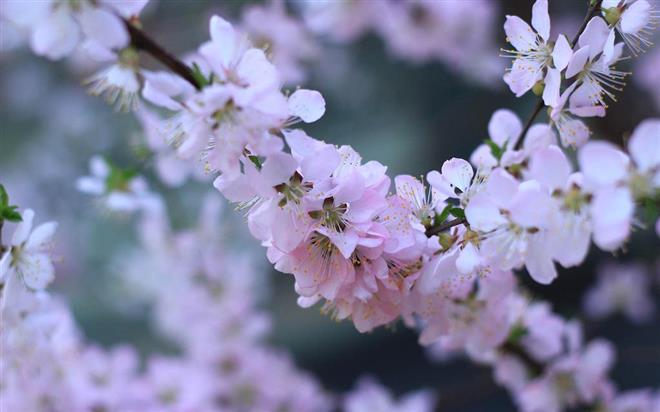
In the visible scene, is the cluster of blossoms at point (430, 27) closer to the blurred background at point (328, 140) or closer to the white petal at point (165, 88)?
the blurred background at point (328, 140)

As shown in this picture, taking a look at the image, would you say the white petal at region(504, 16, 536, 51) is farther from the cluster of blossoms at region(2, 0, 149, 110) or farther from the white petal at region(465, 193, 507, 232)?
the cluster of blossoms at region(2, 0, 149, 110)

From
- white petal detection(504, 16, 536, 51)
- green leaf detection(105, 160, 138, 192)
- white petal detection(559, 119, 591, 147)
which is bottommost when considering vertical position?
green leaf detection(105, 160, 138, 192)

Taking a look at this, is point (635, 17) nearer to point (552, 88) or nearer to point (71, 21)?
point (552, 88)

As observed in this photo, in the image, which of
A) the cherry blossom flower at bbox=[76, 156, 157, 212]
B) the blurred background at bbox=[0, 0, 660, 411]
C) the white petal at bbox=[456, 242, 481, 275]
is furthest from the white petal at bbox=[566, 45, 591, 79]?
the blurred background at bbox=[0, 0, 660, 411]

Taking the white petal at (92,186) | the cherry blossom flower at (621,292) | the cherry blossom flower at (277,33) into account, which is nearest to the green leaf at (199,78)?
the white petal at (92,186)

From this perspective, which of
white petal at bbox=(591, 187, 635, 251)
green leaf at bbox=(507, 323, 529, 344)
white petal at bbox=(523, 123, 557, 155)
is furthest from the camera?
green leaf at bbox=(507, 323, 529, 344)

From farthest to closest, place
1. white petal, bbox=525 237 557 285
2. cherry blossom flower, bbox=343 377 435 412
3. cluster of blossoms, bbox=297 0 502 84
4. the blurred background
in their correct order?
1. the blurred background
2. cluster of blossoms, bbox=297 0 502 84
3. cherry blossom flower, bbox=343 377 435 412
4. white petal, bbox=525 237 557 285
